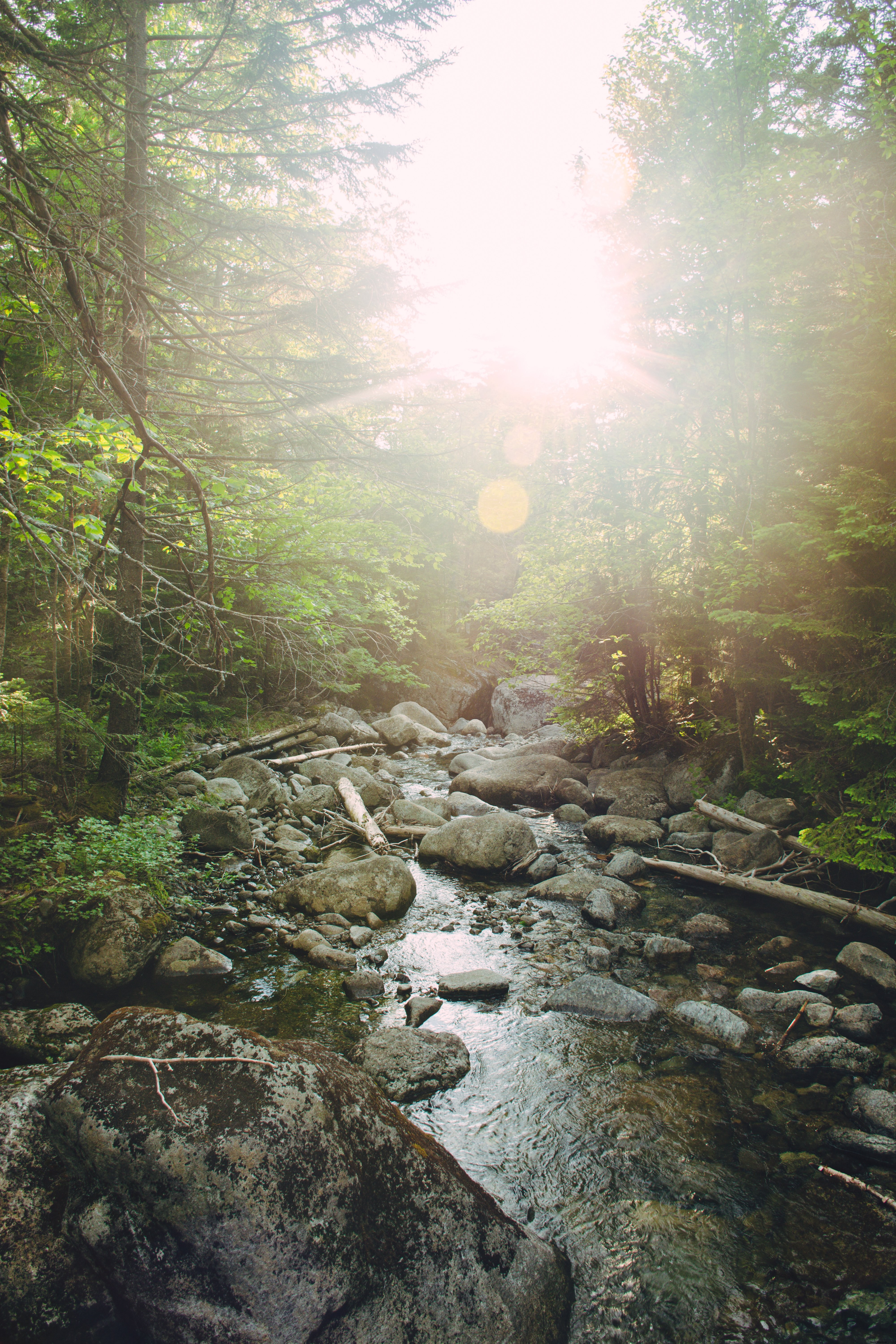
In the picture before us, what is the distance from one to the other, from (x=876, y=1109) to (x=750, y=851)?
4.09 metres

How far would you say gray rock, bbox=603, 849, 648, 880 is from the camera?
7613 millimetres

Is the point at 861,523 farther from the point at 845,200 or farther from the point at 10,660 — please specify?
the point at 10,660

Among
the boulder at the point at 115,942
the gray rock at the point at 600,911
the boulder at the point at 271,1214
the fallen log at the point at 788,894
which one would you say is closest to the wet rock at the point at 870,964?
the fallen log at the point at 788,894

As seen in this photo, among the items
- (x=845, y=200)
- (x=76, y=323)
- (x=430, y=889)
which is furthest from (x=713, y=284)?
(x=430, y=889)

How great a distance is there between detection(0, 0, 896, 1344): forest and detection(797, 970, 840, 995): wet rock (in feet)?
0.95

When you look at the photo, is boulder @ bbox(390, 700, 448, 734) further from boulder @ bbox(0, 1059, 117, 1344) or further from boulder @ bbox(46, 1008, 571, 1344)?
boulder @ bbox(0, 1059, 117, 1344)

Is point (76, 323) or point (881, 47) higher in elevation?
point (881, 47)

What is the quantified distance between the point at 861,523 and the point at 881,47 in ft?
18.1

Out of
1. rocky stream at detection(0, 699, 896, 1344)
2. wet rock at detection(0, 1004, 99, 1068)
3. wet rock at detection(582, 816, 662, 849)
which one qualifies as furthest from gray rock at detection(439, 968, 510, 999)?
wet rock at detection(582, 816, 662, 849)

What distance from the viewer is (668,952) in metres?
5.56

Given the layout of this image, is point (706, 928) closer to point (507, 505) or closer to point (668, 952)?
point (668, 952)

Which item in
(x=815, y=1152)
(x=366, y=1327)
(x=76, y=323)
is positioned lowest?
(x=815, y=1152)

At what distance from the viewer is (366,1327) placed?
199 cm

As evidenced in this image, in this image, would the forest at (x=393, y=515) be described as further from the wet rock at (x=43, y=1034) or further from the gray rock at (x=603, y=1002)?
the gray rock at (x=603, y=1002)
